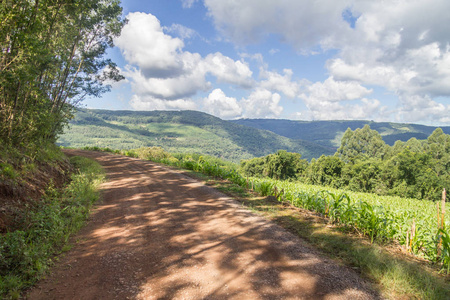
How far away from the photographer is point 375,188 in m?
47.5

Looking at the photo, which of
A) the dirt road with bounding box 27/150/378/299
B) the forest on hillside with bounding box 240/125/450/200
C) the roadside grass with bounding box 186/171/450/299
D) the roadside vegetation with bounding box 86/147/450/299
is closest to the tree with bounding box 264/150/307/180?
the forest on hillside with bounding box 240/125/450/200

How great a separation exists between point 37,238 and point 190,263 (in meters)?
3.47

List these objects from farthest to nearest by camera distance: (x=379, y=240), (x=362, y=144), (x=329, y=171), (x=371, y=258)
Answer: (x=362, y=144), (x=329, y=171), (x=379, y=240), (x=371, y=258)

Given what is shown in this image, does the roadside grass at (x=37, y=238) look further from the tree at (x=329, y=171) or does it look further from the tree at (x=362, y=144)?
the tree at (x=362, y=144)

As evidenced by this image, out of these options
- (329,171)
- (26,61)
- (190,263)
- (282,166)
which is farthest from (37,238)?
(329,171)

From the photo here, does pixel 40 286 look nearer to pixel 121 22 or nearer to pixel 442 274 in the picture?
pixel 442 274

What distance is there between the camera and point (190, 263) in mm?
4434

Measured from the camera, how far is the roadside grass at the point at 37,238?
371 cm

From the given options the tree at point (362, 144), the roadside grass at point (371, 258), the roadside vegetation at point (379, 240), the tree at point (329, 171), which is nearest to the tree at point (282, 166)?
the tree at point (329, 171)

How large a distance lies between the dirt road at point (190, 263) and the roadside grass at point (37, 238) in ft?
0.87

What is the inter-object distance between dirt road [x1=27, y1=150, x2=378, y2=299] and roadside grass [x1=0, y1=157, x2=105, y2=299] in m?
0.26

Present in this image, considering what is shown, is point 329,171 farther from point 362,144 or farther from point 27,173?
point 27,173

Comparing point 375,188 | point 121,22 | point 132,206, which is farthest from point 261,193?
point 375,188

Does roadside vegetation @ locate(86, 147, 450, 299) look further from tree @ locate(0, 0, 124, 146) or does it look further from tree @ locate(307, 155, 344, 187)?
tree @ locate(307, 155, 344, 187)
